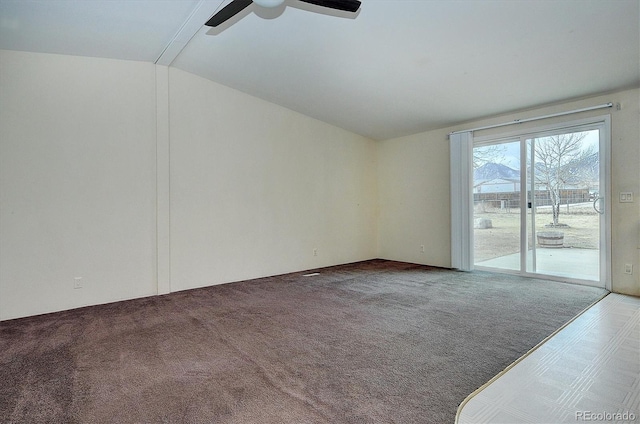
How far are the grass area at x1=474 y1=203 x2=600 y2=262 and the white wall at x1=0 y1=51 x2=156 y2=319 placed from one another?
4925 millimetres

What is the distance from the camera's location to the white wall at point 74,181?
3.29m

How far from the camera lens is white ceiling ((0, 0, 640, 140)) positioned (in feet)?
8.90

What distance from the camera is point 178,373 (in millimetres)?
2090

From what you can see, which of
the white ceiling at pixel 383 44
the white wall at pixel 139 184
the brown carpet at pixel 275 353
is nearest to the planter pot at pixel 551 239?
the brown carpet at pixel 275 353

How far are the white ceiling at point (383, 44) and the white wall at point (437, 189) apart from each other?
38 cm

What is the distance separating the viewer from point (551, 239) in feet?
14.9

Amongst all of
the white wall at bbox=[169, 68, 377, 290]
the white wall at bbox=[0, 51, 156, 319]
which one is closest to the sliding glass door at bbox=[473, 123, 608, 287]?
the white wall at bbox=[169, 68, 377, 290]

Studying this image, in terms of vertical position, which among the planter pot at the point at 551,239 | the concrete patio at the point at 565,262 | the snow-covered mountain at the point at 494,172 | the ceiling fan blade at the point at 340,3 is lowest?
the concrete patio at the point at 565,262

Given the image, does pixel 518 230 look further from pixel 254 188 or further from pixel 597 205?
pixel 254 188

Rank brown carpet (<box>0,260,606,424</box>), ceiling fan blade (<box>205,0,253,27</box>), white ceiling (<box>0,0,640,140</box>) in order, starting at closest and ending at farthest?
1. brown carpet (<box>0,260,606,424</box>)
2. ceiling fan blade (<box>205,0,253,27</box>)
3. white ceiling (<box>0,0,640,140</box>)

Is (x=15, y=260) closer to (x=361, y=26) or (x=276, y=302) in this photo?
(x=276, y=302)

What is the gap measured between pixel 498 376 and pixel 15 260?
4427 mm

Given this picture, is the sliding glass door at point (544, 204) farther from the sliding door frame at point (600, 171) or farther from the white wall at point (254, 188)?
the white wall at point (254, 188)

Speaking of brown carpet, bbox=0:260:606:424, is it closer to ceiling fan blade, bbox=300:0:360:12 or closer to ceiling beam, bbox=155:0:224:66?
ceiling fan blade, bbox=300:0:360:12
